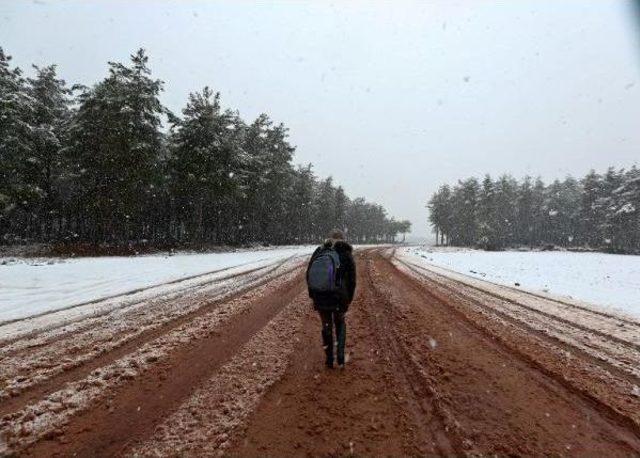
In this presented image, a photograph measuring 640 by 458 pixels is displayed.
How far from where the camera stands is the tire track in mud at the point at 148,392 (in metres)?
3.71

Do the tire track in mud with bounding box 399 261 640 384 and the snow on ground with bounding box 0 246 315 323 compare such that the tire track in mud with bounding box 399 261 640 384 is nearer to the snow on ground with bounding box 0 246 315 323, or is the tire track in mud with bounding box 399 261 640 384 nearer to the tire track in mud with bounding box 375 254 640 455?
the tire track in mud with bounding box 375 254 640 455

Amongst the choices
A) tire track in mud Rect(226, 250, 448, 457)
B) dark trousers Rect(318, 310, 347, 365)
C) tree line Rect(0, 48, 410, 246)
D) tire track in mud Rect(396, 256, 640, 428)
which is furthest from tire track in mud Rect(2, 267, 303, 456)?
tree line Rect(0, 48, 410, 246)

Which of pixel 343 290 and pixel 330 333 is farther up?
pixel 343 290

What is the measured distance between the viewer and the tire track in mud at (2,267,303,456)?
12.2 feet

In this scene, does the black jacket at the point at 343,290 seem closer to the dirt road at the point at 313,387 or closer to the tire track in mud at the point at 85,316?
the dirt road at the point at 313,387

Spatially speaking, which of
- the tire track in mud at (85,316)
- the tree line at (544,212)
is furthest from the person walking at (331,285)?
the tree line at (544,212)

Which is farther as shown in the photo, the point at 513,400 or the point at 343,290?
the point at 343,290

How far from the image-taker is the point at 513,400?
15.4ft

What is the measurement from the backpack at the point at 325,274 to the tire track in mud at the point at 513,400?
1.94 meters

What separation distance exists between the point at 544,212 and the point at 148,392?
103008 mm

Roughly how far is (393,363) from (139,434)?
3.65 m

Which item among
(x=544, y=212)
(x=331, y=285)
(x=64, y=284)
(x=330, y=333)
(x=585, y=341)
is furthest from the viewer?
(x=544, y=212)

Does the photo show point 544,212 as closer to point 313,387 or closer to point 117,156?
point 117,156

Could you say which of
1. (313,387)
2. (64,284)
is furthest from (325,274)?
(64,284)
